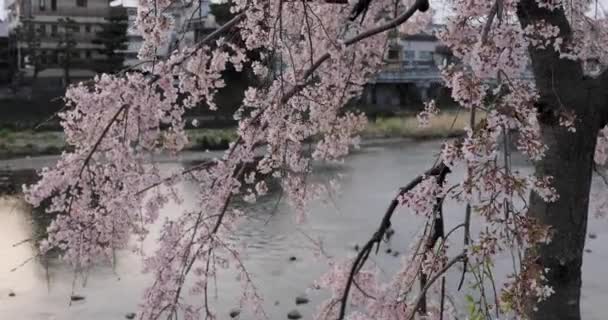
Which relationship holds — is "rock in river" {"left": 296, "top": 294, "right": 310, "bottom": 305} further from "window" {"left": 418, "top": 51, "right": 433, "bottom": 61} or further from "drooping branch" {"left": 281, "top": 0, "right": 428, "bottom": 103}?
"window" {"left": 418, "top": 51, "right": 433, "bottom": 61}

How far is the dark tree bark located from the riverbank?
1036 cm

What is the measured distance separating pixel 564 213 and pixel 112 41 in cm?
1735

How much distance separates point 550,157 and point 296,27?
1205 mm

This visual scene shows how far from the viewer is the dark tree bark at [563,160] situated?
160 cm

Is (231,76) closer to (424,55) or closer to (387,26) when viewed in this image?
Answer: (387,26)

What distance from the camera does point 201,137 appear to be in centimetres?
1573

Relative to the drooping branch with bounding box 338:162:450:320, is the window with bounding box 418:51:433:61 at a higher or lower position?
lower

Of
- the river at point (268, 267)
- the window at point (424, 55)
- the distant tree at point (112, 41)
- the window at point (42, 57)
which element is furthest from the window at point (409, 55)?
the river at point (268, 267)

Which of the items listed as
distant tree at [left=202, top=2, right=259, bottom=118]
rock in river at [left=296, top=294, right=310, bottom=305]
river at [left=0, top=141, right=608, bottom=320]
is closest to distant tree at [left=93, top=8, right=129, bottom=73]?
distant tree at [left=202, top=2, right=259, bottom=118]

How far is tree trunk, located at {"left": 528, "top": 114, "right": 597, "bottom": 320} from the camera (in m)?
1.60

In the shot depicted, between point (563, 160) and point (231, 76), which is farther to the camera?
point (231, 76)

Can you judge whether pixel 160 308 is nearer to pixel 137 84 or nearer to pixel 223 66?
pixel 137 84

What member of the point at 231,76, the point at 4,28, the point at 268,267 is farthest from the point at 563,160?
the point at 4,28

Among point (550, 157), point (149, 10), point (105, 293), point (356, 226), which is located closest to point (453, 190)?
point (550, 157)
